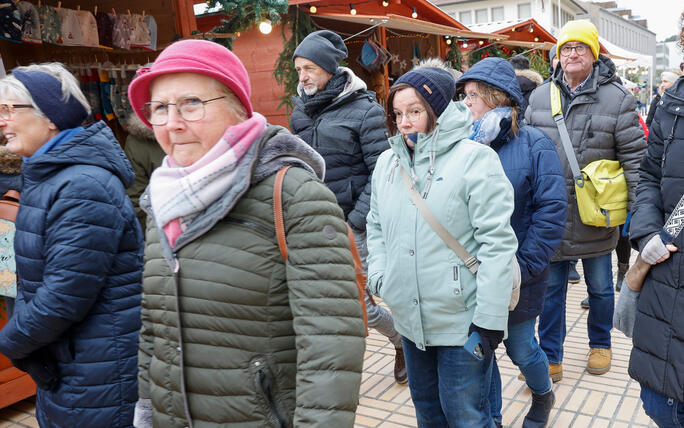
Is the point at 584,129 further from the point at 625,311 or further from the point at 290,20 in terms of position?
the point at 290,20

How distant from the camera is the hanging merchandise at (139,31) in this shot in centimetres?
529

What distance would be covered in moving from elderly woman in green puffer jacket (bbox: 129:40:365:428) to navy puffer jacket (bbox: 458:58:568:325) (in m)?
1.60

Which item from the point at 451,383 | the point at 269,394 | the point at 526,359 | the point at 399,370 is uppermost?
the point at 269,394

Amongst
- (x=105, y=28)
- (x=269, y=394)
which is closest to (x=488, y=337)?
(x=269, y=394)

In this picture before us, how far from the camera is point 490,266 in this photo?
2.19m

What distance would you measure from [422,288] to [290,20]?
5.45 meters

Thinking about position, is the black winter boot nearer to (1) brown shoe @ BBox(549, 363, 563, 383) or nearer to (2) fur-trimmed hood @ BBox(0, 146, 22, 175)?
(1) brown shoe @ BBox(549, 363, 563, 383)

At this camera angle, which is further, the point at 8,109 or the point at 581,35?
the point at 581,35

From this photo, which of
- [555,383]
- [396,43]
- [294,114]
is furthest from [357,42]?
[555,383]

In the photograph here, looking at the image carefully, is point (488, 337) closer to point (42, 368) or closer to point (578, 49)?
point (42, 368)

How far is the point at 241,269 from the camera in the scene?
1.44m

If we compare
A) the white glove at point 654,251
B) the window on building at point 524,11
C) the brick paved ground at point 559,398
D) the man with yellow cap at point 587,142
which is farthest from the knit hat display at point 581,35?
the window on building at point 524,11

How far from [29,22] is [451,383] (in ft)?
13.9

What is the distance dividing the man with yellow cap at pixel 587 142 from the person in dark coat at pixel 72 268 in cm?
269
